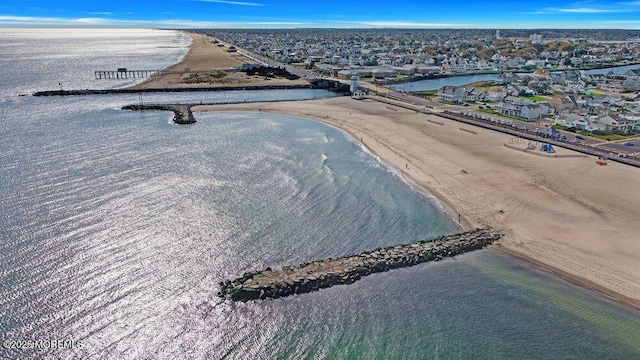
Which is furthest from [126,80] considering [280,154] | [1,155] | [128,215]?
[128,215]

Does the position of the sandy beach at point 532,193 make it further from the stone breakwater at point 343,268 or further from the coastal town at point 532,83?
the coastal town at point 532,83

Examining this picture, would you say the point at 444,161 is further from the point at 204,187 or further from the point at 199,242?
the point at 199,242

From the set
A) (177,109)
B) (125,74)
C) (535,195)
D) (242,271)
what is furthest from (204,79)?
(242,271)

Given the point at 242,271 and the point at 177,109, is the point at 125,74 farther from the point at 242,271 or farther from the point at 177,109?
the point at 242,271

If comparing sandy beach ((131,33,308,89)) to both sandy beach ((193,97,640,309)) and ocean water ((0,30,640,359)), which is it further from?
ocean water ((0,30,640,359))

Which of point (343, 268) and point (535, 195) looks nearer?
point (343, 268)

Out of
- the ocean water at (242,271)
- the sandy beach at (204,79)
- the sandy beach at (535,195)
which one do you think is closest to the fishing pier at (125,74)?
the sandy beach at (204,79)

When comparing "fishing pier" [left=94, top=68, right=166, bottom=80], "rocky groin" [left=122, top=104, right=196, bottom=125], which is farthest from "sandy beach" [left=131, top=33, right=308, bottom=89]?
"rocky groin" [left=122, top=104, right=196, bottom=125]
